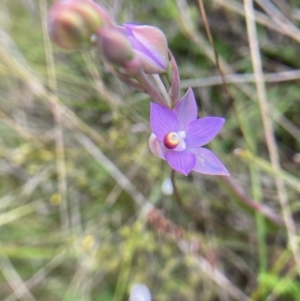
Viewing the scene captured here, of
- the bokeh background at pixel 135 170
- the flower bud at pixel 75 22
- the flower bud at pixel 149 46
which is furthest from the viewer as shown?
the bokeh background at pixel 135 170

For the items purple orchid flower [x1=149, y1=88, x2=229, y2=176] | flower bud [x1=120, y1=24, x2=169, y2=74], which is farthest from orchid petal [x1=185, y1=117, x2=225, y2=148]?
flower bud [x1=120, y1=24, x2=169, y2=74]

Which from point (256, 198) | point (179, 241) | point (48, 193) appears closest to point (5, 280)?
point (48, 193)

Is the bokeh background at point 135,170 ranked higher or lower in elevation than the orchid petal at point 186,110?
lower

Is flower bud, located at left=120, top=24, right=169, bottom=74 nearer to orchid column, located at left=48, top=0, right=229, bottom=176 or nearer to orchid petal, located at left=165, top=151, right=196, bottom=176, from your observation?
orchid column, located at left=48, top=0, right=229, bottom=176

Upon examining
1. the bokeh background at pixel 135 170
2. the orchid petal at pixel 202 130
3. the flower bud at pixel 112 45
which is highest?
the flower bud at pixel 112 45

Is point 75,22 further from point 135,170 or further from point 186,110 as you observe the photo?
point 135,170

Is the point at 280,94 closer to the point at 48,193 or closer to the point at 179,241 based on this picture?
the point at 179,241

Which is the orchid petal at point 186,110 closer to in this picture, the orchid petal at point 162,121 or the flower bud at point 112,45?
the orchid petal at point 162,121

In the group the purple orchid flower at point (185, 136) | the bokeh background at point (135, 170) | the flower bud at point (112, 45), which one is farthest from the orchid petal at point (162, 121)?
the bokeh background at point (135, 170)
